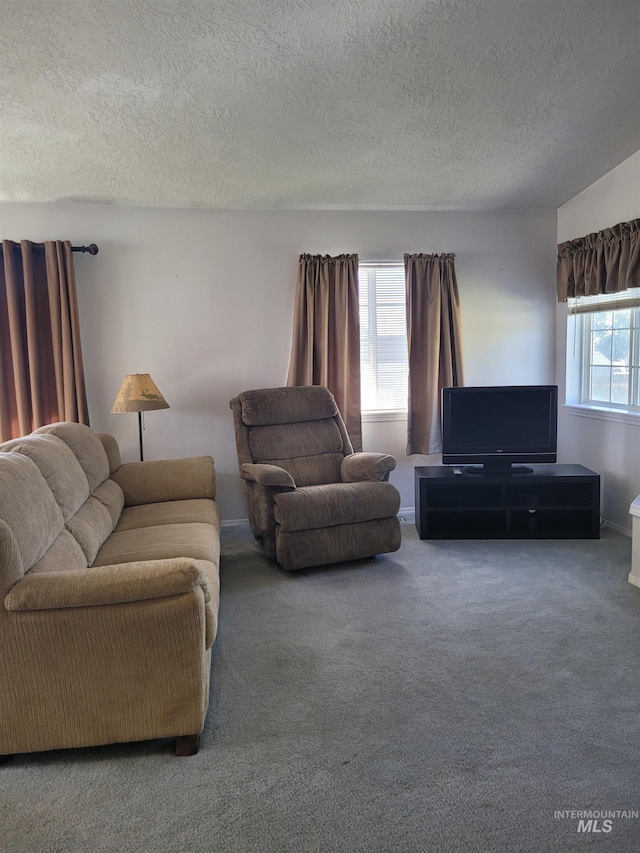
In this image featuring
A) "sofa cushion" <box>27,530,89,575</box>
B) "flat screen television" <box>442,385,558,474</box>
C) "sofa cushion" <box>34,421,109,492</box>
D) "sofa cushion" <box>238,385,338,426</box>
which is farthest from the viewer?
"flat screen television" <box>442,385,558,474</box>

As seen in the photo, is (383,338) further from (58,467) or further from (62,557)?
(62,557)

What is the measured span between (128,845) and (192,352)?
326 centimetres

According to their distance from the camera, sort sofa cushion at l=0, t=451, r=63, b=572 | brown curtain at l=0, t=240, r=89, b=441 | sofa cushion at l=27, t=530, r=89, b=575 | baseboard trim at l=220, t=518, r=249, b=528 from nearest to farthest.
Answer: sofa cushion at l=0, t=451, r=63, b=572 → sofa cushion at l=27, t=530, r=89, b=575 → brown curtain at l=0, t=240, r=89, b=441 → baseboard trim at l=220, t=518, r=249, b=528

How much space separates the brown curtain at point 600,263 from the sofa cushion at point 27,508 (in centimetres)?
349

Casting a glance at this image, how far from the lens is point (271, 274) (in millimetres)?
4375

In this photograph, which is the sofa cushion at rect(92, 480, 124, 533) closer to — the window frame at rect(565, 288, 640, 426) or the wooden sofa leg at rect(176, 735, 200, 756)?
the wooden sofa leg at rect(176, 735, 200, 756)

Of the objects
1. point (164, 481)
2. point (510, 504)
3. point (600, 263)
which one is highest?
point (600, 263)

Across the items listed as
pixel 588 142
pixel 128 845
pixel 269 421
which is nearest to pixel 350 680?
pixel 128 845

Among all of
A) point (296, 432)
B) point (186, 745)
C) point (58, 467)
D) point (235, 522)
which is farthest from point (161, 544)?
point (235, 522)

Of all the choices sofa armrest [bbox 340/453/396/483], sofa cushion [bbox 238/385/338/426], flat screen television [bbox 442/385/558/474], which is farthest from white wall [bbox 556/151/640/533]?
sofa cushion [bbox 238/385/338/426]

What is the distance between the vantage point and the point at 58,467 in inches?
100

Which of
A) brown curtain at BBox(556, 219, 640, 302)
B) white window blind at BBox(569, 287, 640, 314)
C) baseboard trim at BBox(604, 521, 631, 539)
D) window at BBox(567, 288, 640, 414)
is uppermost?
brown curtain at BBox(556, 219, 640, 302)

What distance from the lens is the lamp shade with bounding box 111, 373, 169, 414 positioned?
12.4 ft

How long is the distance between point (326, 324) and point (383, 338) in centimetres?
→ 52
